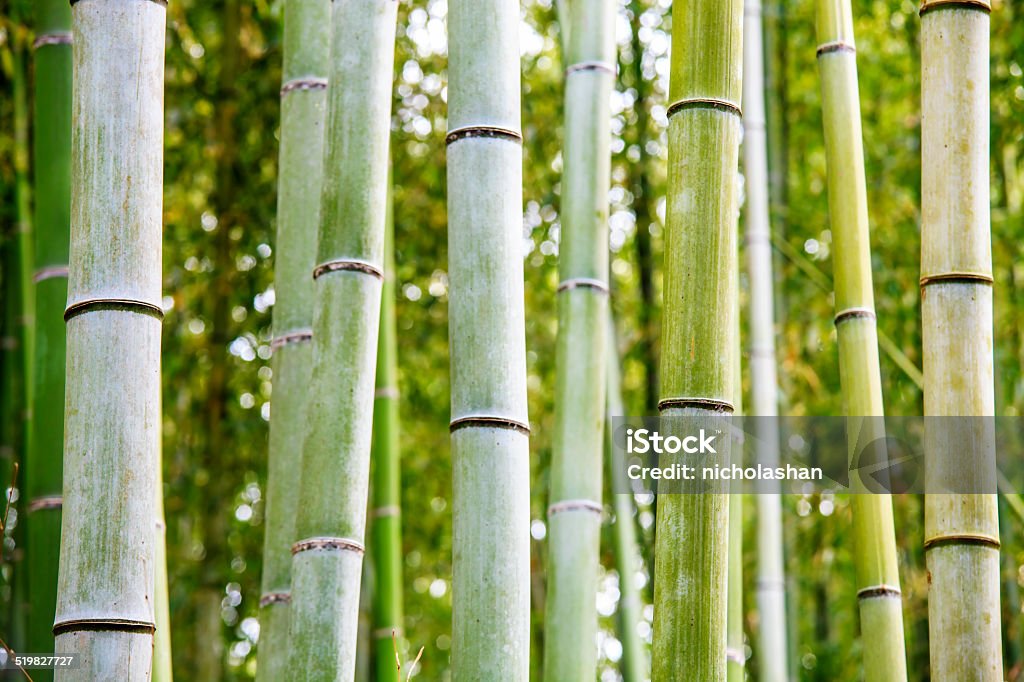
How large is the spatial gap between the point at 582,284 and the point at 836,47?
53 centimetres

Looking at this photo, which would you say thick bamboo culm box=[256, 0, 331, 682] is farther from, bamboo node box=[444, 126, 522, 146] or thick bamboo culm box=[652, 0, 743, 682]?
thick bamboo culm box=[652, 0, 743, 682]

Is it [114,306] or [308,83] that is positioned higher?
[308,83]

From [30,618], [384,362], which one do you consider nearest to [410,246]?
[384,362]

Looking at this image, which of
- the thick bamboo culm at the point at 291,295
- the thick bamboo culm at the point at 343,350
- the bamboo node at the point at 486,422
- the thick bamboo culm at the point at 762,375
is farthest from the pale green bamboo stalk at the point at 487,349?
the thick bamboo culm at the point at 762,375

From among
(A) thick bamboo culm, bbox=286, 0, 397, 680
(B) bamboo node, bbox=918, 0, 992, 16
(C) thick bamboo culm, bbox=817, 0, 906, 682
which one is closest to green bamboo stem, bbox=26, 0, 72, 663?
(A) thick bamboo culm, bbox=286, 0, 397, 680

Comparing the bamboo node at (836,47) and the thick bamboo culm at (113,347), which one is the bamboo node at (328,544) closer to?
the thick bamboo culm at (113,347)

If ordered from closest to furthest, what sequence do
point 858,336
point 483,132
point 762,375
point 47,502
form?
point 483,132 → point 858,336 → point 47,502 → point 762,375

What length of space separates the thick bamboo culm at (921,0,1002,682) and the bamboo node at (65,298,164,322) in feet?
3.13

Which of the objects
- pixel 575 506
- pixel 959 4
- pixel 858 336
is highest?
pixel 959 4

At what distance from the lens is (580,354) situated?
192 cm

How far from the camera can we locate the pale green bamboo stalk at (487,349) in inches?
56.1

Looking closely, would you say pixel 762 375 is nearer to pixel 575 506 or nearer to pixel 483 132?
pixel 575 506

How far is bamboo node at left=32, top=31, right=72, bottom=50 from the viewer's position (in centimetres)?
204

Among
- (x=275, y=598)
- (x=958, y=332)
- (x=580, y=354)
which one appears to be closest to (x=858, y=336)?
(x=958, y=332)
